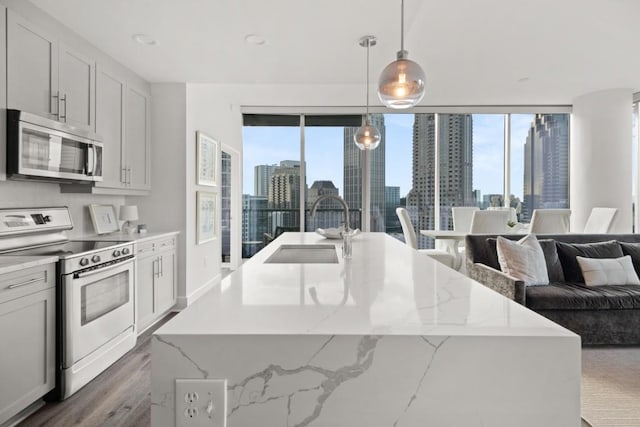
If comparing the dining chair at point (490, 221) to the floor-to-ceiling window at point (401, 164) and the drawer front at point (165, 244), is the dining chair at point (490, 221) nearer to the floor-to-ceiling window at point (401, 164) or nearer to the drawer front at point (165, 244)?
the floor-to-ceiling window at point (401, 164)

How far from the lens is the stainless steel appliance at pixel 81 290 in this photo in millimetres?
2123

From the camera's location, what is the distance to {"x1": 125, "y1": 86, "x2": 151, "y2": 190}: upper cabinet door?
11.5 ft

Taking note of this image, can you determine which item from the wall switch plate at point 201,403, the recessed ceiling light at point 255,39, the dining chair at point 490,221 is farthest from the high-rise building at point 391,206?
the wall switch plate at point 201,403

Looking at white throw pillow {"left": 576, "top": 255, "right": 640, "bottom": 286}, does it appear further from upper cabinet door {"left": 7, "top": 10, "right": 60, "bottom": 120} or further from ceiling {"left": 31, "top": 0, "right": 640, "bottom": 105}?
upper cabinet door {"left": 7, "top": 10, "right": 60, "bottom": 120}

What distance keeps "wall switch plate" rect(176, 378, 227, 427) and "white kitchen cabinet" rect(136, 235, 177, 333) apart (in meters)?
2.64

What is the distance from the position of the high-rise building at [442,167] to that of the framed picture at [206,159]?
3291mm

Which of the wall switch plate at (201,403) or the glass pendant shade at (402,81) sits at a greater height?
the glass pendant shade at (402,81)

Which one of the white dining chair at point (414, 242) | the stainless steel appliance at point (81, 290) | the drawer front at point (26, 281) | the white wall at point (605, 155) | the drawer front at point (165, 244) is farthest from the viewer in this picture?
the white wall at point (605, 155)

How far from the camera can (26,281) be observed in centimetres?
188

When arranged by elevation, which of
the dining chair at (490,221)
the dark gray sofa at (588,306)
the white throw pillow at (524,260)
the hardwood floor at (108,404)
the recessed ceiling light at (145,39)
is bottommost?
the hardwood floor at (108,404)

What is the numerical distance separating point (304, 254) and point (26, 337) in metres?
1.54

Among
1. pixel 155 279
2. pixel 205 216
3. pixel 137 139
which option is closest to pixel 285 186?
pixel 205 216

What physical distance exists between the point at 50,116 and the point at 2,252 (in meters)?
0.94

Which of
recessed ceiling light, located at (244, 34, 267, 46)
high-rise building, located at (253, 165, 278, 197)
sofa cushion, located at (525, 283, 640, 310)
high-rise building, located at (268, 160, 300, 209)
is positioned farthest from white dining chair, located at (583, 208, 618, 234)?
high-rise building, located at (253, 165, 278, 197)
